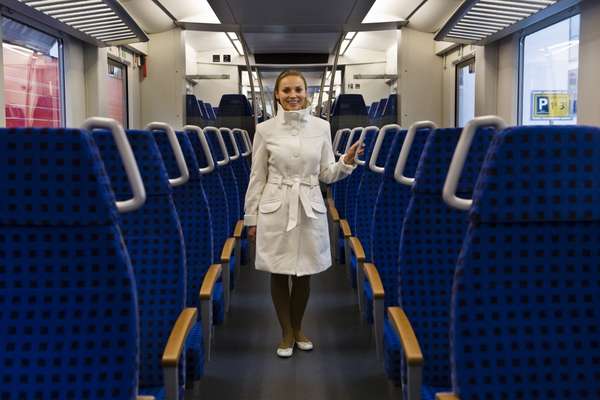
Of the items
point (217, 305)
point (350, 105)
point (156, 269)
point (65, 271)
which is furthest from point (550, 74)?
point (65, 271)

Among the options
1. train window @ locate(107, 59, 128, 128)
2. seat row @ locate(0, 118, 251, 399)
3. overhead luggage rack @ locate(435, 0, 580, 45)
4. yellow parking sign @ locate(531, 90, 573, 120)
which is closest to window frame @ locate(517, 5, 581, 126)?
overhead luggage rack @ locate(435, 0, 580, 45)

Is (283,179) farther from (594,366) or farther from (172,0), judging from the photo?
(172,0)

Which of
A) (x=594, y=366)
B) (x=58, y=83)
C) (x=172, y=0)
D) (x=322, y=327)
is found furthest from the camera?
(x=172, y=0)

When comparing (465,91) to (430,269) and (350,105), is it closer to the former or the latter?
(350,105)

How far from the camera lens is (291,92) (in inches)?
130

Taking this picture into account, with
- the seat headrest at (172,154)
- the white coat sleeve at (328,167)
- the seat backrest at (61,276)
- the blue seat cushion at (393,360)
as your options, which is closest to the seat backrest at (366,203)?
the white coat sleeve at (328,167)

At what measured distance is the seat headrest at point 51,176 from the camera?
4.25 feet

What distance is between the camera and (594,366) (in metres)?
1.43

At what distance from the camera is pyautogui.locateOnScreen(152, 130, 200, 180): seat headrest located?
2494 millimetres

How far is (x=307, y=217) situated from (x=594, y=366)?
6.61ft

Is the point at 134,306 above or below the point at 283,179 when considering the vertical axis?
below

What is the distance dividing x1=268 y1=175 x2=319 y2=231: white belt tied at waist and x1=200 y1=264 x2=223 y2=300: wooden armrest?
0.49 metres

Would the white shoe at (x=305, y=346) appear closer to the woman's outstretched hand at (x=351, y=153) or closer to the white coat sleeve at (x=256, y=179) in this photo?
A: the white coat sleeve at (x=256, y=179)

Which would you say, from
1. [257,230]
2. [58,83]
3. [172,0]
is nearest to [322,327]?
[257,230]
